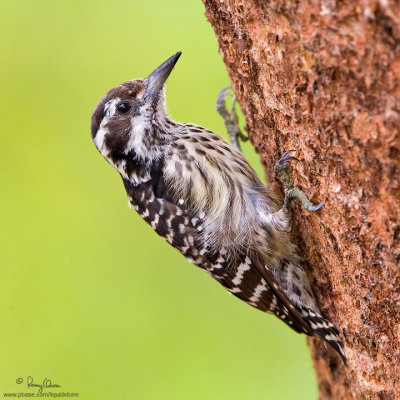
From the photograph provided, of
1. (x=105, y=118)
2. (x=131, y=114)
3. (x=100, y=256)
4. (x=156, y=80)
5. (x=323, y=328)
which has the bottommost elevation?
(x=100, y=256)

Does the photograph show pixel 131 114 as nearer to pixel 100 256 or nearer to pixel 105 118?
pixel 105 118

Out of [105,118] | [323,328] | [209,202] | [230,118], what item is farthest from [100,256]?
[323,328]

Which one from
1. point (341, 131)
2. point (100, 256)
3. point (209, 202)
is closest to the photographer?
point (341, 131)

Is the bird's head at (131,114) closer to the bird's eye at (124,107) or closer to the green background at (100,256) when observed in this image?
the bird's eye at (124,107)

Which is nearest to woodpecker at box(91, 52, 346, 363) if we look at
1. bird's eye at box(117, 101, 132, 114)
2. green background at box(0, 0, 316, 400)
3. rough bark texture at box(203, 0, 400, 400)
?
bird's eye at box(117, 101, 132, 114)

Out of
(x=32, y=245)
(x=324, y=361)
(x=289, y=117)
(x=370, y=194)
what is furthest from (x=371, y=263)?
(x=32, y=245)

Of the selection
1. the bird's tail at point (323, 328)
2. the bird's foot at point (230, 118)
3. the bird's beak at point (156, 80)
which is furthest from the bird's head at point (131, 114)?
the bird's tail at point (323, 328)

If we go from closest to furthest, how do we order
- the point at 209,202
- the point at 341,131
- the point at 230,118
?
the point at 341,131, the point at 209,202, the point at 230,118
